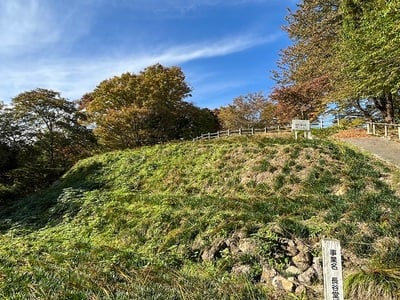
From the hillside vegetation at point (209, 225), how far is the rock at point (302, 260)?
83 millimetres

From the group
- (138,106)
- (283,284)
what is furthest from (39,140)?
(283,284)

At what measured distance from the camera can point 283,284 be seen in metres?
6.68

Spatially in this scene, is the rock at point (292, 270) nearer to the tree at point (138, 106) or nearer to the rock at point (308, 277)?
the rock at point (308, 277)

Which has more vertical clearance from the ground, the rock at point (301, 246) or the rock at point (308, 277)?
the rock at point (301, 246)

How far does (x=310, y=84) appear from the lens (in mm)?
27000

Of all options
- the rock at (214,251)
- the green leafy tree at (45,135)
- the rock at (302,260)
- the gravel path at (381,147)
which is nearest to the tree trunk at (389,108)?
the gravel path at (381,147)

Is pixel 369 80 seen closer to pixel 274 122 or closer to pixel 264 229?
pixel 264 229

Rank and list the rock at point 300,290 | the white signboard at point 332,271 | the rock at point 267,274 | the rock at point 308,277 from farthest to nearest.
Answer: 1. the rock at point 267,274
2. the rock at point 308,277
3. the rock at point 300,290
4. the white signboard at point 332,271

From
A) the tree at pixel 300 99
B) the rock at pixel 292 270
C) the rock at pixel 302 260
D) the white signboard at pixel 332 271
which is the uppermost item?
the tree at pixel 300 99

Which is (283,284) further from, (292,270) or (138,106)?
(138,106)

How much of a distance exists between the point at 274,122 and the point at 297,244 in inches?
1369

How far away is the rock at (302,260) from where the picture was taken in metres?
7.25

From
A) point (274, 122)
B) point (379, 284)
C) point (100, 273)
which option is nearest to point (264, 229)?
point (379, 284)

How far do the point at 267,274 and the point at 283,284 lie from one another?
0.46 meters
